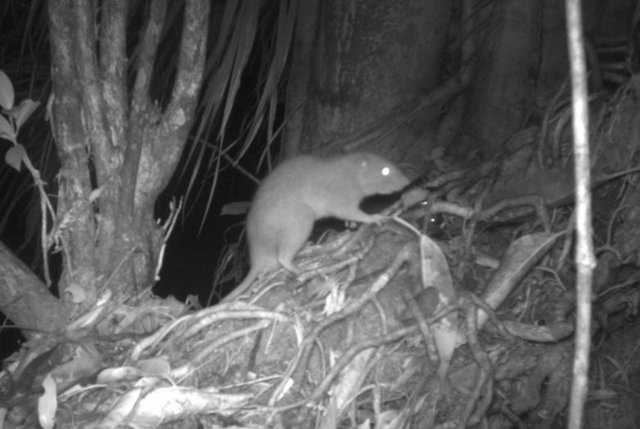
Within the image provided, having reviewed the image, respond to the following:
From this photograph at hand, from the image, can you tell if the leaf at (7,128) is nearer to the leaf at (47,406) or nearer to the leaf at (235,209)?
the leaf at (47,406)

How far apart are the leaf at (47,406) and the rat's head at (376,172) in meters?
1.90

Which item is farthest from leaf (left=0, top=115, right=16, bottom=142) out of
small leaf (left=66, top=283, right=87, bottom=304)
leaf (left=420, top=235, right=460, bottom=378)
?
leaf (left=420, top=235, right=460, bottom=378)

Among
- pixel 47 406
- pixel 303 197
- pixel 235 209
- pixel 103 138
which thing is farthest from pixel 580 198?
pixel 235 209

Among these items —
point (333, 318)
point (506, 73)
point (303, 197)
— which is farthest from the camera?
point (303, 197)

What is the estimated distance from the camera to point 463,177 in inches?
139

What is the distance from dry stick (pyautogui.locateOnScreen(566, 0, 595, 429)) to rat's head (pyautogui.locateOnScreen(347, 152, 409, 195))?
2.46 metres

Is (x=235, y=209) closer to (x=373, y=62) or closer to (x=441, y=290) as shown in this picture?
(x=373, y=62)

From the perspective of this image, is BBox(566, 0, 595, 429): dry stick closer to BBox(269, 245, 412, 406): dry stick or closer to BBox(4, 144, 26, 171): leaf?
BBox(269, 245, 412, 406): dry stick

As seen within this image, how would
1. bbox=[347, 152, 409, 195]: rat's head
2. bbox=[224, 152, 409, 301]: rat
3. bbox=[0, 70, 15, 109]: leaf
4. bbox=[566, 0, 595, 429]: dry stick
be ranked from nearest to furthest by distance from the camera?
1. bbox=[566, 0, 595, 429]: dry stick
2. bbox=[0, 70, 15, 109]: leaf
3. bbox=[224, 152, 409, 301]: rat
4. bbox=[347, 152, 409, 195]: rat's head

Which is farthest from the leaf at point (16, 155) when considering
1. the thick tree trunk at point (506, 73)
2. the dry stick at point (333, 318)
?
the thick tree trunk at point (506, 73)

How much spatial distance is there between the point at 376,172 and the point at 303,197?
0.38m

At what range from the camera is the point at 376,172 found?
158 inches

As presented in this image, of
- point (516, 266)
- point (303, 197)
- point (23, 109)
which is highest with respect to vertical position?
point (23, 109)

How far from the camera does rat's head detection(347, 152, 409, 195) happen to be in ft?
13.0
